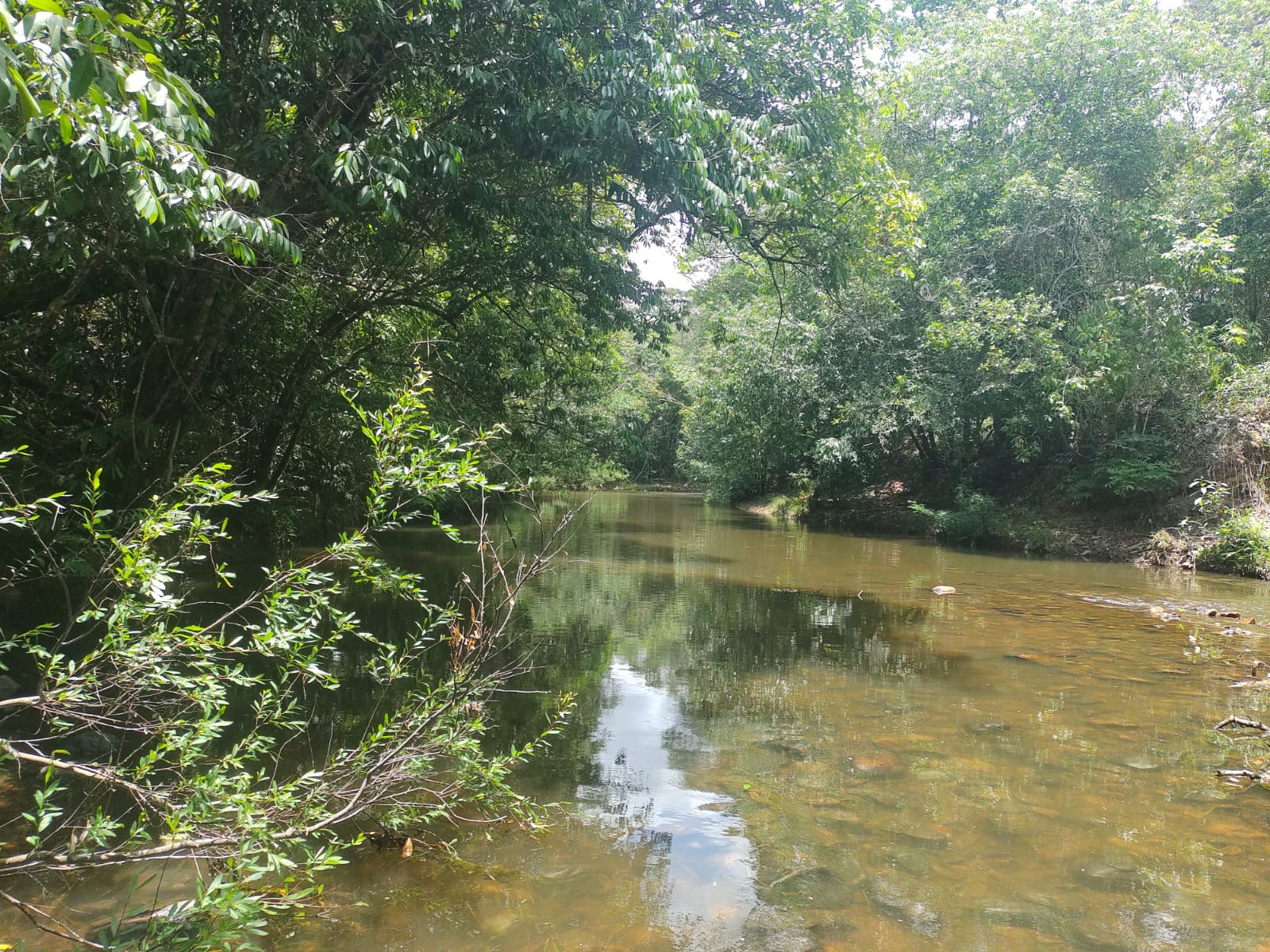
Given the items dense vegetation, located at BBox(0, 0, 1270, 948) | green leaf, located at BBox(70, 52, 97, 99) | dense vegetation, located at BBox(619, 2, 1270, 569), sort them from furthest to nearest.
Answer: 1. dense vegetation, located at BBox(619, 2, 1270, 569)
2. dense vegetation, located at BBox(0, 0, 1270, 948)
3. green leaf, located at BBox(70, 52, 97, 99)

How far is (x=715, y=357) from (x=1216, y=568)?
14.4m

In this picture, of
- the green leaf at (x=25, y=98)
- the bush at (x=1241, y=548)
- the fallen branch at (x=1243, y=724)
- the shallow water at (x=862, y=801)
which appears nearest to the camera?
the green leaf at (x=25, y=98)

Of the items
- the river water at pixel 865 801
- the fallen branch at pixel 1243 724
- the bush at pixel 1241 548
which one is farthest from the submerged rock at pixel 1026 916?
the bush at pixel 1241 548

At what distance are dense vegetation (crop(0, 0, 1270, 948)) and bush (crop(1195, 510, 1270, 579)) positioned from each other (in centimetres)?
6

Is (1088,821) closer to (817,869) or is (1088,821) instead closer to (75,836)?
(817,869)

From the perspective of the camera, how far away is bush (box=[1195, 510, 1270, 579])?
488 inches

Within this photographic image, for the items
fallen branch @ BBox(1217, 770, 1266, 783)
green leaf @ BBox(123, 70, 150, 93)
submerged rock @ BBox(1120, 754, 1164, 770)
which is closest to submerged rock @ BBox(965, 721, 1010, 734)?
submerged rock @ BBox(1120, 754, 1164, 770)

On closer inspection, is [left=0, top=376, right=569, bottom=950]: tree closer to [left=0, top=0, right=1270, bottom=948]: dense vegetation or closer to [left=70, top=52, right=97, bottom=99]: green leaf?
[left=0, top=0, right=1270, bottom=948]: dense vegetation

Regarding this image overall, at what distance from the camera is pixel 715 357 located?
79.2ft

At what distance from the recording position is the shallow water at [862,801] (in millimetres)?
3025

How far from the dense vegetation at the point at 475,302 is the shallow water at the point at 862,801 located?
1.47ft

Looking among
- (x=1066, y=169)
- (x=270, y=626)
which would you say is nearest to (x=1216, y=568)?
(x=1066, y=169)

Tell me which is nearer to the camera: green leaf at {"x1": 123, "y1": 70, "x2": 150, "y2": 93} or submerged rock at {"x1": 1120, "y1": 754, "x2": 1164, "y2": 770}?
green leaf at {"x1": 123, "y1": 70, "x2": 150, "y2": 93}

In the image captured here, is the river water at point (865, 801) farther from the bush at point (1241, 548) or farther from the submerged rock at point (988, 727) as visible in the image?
the bush at point (1241, 548)
